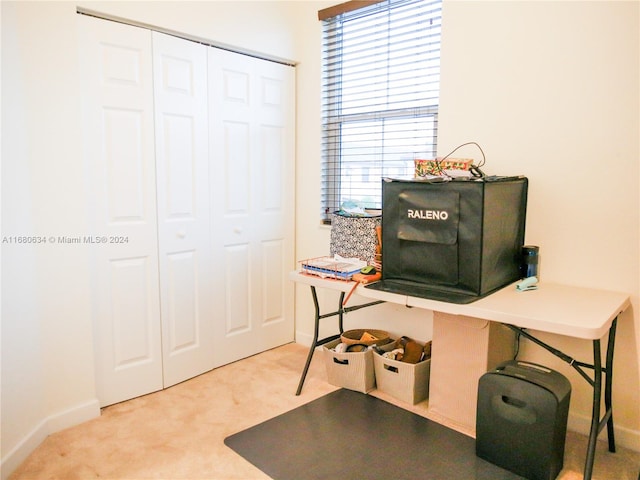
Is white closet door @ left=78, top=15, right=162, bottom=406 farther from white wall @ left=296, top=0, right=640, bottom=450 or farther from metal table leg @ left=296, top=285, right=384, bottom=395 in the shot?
white wall @ left=296, top=0, right=640, bottom=450

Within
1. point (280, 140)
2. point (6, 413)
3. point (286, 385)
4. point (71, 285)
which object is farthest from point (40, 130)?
point (286, 385)

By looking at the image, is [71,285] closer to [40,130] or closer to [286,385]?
[40,130]

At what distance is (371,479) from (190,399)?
3.71 feet

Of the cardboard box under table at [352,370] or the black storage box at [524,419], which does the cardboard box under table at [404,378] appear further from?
the black storage box at [524,419]

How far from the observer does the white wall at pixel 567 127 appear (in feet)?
6.85

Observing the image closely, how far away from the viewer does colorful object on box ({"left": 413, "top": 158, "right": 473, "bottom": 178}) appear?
7.89 feet

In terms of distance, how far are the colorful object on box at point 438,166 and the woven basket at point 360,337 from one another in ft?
3.19

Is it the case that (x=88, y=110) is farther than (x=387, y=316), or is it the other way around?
(x=387, y=316)

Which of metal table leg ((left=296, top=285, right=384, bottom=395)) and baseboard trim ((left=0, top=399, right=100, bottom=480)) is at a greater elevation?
metal table leg ((left=296, top=285, right=384, bottom=395))

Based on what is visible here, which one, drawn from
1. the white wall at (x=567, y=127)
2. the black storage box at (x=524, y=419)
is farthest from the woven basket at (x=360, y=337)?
the black storage box at (x=524, y=419)

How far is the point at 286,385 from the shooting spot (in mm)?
2768

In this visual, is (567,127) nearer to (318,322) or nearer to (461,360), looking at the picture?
(461,360)

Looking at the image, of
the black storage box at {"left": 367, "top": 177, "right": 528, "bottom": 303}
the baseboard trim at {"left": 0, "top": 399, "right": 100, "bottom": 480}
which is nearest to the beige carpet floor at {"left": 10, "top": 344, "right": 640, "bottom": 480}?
the baseboard trim at {"left": 0, "top": 399, "right": 100, "bottom": 480}

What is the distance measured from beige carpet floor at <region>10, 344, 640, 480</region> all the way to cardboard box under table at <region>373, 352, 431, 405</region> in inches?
2.1
